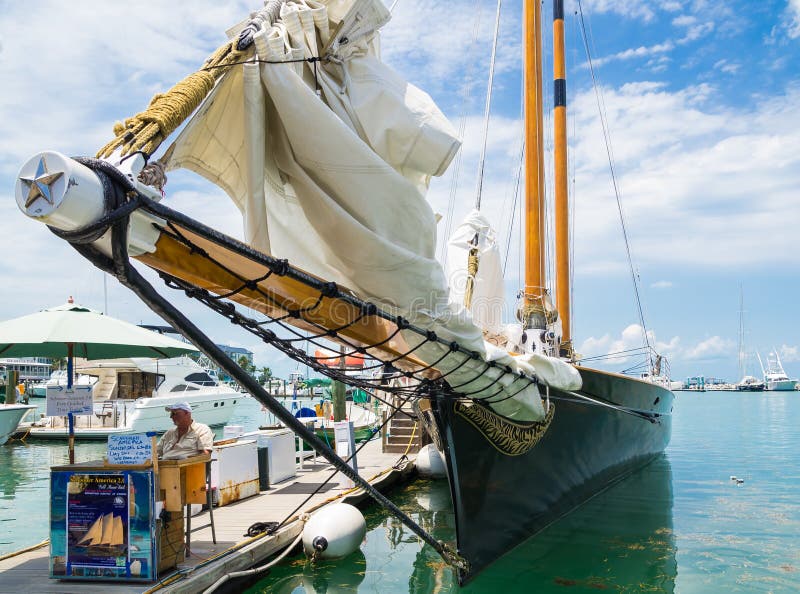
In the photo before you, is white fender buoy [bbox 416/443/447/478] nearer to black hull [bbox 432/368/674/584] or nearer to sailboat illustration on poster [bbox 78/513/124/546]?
black hull [bbox 432/368/674/584]

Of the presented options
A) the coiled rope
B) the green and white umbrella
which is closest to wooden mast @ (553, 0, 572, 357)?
the green and white umbrella

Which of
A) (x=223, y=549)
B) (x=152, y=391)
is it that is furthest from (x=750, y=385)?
(x=223, y=549)

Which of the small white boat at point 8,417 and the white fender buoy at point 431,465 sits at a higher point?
the small white boat at point 8,417

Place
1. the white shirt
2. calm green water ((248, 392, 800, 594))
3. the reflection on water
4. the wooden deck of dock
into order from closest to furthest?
the wooden deck of dock
the white shirt
the reflection on water
calm green water ((248, 392, 800, 594))

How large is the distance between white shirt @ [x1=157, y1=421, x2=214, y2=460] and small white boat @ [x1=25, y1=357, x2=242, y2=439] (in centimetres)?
1931

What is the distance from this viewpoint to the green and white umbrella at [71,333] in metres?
7.80

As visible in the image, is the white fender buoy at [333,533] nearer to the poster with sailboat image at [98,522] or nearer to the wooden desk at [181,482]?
the wooden desk at [181,482]

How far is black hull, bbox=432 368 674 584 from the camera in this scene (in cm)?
659

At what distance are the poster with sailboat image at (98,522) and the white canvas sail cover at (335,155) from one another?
2.42 meters

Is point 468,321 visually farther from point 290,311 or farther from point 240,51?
point 240,51

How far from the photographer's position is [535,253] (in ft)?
36.5

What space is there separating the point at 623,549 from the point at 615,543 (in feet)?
0.70

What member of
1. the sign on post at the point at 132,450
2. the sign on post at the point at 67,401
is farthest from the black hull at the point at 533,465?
the sign on post at the point at 67,401

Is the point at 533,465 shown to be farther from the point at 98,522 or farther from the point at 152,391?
the point at 152,391
